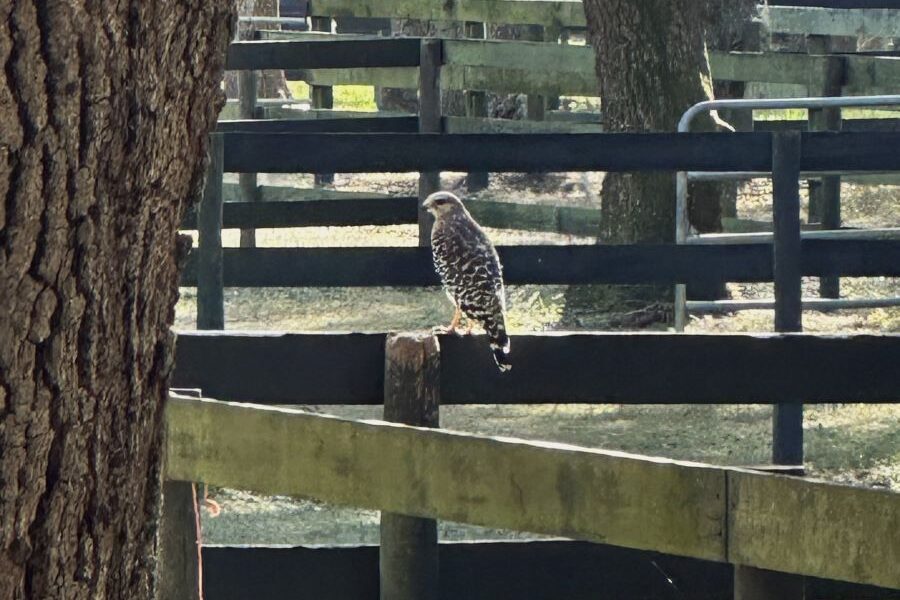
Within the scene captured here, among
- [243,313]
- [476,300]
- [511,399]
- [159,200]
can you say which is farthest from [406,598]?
[243,313]

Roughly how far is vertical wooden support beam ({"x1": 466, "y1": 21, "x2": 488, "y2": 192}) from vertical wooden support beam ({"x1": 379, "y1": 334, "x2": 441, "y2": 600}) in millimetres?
9521

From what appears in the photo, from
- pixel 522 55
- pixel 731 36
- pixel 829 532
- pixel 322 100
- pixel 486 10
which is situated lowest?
pixel 829 532

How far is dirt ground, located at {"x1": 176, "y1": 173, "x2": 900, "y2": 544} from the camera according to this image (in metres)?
7.38

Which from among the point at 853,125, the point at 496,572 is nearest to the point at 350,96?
the point at 853,125

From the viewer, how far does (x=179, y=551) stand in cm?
374

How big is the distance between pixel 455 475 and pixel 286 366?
1.05 meters

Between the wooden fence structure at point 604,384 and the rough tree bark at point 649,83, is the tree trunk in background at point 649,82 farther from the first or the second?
the wooden fence structure at point 604,384

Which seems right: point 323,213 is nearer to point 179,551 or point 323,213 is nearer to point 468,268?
point 468,268

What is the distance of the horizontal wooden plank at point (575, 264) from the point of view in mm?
8227

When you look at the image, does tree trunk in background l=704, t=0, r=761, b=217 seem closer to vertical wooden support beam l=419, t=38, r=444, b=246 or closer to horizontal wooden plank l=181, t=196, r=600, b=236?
vertical wooden support beam l=419, t=38, r=444, b=246

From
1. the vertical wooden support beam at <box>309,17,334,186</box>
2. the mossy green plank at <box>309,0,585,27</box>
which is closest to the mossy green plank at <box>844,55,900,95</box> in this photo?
the mossy green plank at <box>309,0,585,27</box>

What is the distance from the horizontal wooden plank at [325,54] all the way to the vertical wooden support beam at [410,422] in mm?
8071

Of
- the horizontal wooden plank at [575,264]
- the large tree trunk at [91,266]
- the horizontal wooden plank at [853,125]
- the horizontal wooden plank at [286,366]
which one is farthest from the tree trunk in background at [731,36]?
the large tree trunk at [91,266]

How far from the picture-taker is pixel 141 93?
2.45m
